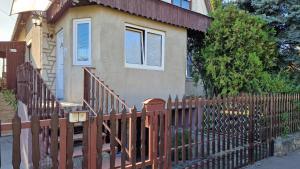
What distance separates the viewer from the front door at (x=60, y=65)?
10625 mm

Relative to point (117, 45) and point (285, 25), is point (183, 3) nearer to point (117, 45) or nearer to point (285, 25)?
point (285, 25)

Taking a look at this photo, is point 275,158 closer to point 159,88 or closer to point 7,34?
point 159,88

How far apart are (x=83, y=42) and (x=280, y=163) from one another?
6276 mm

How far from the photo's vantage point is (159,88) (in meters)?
11.0

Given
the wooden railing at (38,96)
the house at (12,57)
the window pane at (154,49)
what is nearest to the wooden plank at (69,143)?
the wooden railing at (38,96)

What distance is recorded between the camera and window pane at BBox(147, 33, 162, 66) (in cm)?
1059

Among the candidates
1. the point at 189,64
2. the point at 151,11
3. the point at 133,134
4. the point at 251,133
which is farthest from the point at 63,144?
the point at 189,64

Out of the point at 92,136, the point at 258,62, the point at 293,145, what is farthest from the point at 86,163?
the point at 258,62

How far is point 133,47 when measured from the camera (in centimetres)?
1008

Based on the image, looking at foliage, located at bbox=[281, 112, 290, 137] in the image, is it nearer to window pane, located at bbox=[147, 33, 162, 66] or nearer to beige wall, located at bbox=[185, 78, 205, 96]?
window pane, located at bbox=[147, 33, 162, 66]

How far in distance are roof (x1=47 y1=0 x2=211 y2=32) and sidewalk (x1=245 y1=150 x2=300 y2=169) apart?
18.0ft

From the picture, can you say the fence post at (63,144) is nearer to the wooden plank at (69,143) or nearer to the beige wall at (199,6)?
the wooden plank at (69,143)

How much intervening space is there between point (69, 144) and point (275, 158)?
243 inches

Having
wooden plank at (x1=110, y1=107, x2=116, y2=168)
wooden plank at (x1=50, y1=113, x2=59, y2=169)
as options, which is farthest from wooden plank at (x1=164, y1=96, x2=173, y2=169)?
wooden plank at (x1=50, y1=113, x2=59, y2=169)
